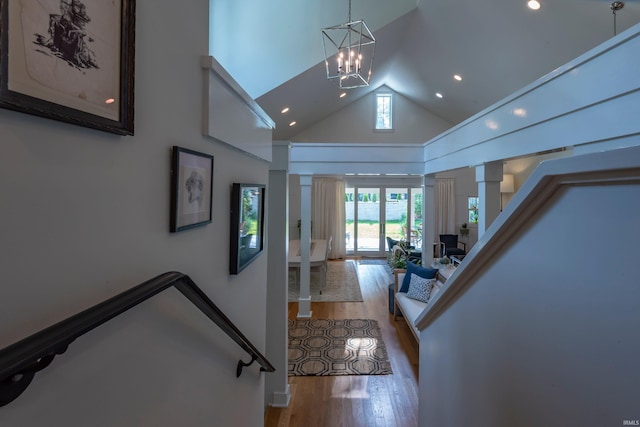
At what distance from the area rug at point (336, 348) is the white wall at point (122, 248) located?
288 centimetres

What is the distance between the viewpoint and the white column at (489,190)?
3.28 meters

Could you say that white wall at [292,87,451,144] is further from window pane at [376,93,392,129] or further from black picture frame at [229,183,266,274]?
black picture frame at [229,183,266,274]

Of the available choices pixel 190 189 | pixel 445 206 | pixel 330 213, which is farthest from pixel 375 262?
pixel 190 189

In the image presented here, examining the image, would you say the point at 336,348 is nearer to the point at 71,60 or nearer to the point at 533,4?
the point at 71,60

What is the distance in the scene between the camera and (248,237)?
1.71 metres

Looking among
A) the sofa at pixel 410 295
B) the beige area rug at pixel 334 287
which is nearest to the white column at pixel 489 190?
the sofa at pixel 410 295

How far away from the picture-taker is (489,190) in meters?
3.32

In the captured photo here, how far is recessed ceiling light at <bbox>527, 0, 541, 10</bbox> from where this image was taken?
12.4 feet

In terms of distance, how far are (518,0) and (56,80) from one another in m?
4.92

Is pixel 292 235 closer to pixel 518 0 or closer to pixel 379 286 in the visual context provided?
pixel 379 286

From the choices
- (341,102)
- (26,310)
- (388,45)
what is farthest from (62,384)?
(341,102)

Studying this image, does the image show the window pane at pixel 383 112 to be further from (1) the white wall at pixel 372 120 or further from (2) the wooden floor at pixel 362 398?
(2) the wooden floor at pixel 362 398

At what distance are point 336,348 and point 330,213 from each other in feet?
19.5

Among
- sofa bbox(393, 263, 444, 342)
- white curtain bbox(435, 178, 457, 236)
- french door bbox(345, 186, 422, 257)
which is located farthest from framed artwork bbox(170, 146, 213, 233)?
white curtain bbox(435, 178, 457, 236)
